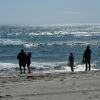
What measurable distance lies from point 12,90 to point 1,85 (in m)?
1.15

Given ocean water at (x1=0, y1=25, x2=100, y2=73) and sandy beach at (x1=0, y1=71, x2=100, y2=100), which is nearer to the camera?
sandy beach at (x1=0, y1=71, x2=100, y2=100)

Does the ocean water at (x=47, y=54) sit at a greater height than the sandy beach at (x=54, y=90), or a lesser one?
lesser

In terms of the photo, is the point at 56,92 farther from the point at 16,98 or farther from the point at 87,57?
the point at 87,57

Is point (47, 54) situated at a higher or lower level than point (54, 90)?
lower

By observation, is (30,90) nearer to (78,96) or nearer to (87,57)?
(78,96)

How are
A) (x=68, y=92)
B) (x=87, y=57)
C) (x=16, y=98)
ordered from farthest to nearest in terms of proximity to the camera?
1. (x=87, y=57)
2. (x=68, y=92)
3. (x=16, y=98)

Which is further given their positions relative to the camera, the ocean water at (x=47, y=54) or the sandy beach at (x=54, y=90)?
the ocean water at (x=47, y=54)

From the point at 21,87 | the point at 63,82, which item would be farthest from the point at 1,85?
the point at 63,82

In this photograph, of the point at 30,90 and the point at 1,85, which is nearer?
the point at 30,90

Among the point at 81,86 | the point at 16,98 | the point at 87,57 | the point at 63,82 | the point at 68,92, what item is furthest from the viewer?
the point at 87,57

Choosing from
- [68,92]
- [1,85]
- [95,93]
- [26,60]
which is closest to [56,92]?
[68,92]

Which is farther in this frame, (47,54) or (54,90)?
(47,54)

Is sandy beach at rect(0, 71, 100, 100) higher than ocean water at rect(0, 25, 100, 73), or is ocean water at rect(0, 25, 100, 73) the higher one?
sandy beach at rect(0, 71, 100, 100)

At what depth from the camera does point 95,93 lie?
1105 centimetres
